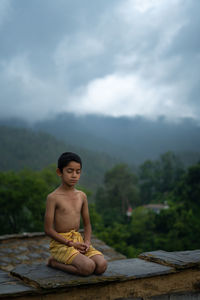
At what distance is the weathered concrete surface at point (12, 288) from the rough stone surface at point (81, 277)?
49 millimetres

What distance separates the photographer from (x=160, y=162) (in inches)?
2463

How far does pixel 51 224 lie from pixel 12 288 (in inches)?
23.1

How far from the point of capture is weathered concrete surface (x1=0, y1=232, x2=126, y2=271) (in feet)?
18.5

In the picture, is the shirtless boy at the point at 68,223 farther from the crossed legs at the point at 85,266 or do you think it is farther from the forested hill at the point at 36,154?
the forested hill at the point at 36,154

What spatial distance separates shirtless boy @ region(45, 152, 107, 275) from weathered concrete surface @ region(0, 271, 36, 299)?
0.35 m

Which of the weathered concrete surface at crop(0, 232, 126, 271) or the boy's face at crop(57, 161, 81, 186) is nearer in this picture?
the boy's face at crop(57, 161, 81, 186)

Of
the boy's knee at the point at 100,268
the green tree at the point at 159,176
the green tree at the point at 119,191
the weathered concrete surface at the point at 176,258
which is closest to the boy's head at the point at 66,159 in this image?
the boy's knee at the point at 100,268

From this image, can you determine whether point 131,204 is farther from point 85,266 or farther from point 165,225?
point 85,266

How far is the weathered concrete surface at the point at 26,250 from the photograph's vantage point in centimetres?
564

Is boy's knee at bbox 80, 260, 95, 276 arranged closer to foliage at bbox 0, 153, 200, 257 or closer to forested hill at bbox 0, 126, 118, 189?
foliage at bbox 0, 153, 200, 257

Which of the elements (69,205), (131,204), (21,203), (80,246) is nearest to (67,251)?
(80,246)

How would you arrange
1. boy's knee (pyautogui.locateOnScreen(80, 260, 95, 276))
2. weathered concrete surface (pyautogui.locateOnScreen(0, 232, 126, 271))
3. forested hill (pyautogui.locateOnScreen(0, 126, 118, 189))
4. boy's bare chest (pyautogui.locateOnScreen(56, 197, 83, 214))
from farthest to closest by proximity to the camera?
1. forested hill (pyautogui.locateOnScreen(0, 126, 118, 189))
2. weathered concrete surface (pyautogui.locateOnScreen(0, 232, 126, 271))
3. boy's bare chest (pyautogui.locateOnScreen(56, 197, 83, 214))
4. boy's knee (pyautogui.locateOnScreen(80, 260, 95, 276))

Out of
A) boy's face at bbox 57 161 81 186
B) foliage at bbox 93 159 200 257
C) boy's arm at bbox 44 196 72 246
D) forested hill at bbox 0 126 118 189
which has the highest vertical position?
forested hill at bbox 0 126 118 189

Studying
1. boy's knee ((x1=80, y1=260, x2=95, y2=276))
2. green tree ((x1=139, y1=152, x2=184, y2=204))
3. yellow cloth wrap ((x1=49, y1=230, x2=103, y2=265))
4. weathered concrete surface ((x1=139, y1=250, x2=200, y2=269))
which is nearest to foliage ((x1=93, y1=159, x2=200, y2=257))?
green tree ((x1=139, y1=152, x2=184, y2=204))
